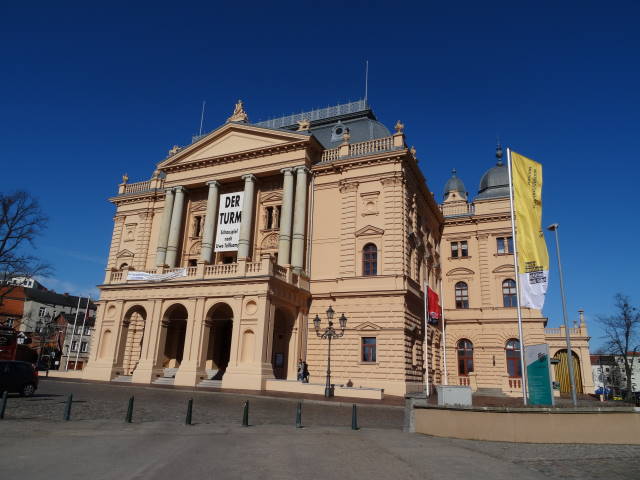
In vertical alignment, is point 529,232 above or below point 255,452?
above

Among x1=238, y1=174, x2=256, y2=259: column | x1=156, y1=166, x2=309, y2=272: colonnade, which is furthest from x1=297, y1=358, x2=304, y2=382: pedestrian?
x1=238, y1=174, x2=256, y2=259: column

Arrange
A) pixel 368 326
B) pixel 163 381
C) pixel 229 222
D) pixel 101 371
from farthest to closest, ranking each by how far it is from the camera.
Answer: pixel 229 222 → pixel 101 371 → pixel 368 326 → pixel 163 381

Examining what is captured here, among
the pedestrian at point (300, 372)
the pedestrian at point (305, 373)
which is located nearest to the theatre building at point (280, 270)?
the pedestrian at point (300, 372)

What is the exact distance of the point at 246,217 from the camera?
34.3 m

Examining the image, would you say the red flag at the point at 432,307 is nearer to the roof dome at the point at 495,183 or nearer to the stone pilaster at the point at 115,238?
the roof dome at the point at 495,183

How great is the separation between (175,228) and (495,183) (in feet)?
99.0

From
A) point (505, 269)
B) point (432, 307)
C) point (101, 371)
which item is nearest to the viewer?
point (101, 371)

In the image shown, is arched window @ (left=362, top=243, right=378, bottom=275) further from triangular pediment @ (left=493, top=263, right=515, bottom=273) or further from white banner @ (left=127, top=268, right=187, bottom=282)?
triangular pediment @ (left=493, top=263, right=515, bottom=273)

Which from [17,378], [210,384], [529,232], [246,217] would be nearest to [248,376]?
[210,384]

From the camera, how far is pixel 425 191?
1540 inches

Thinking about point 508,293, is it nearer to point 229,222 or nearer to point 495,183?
point 495,183

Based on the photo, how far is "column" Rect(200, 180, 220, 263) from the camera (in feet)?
115

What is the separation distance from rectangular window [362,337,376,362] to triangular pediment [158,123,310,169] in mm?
15056

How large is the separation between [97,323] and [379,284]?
20358 mm
